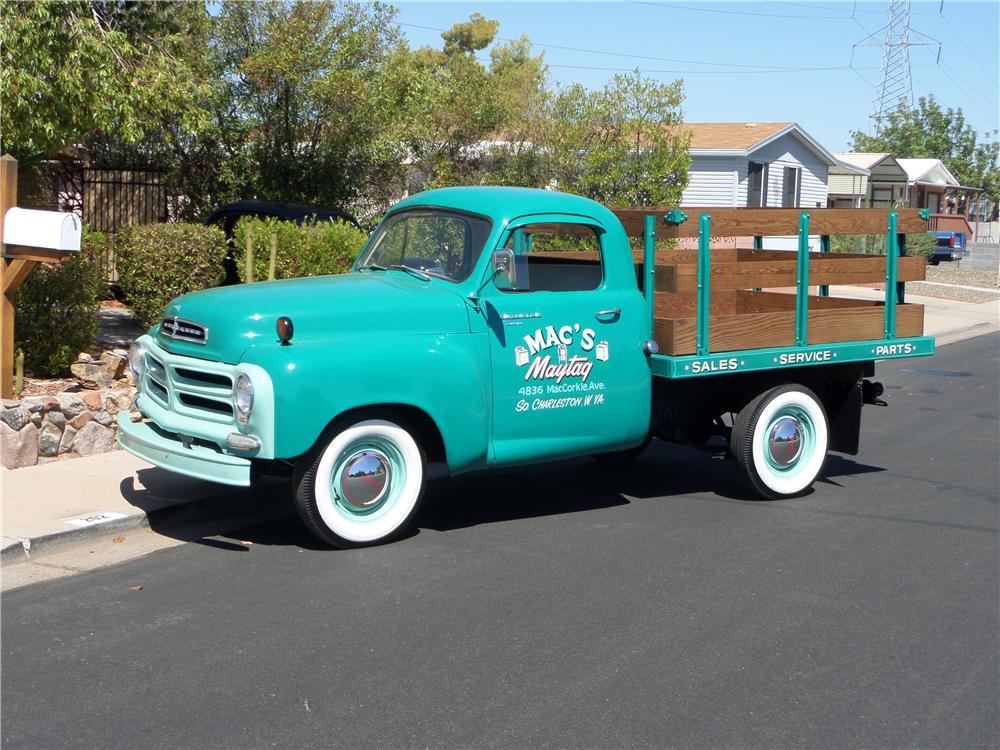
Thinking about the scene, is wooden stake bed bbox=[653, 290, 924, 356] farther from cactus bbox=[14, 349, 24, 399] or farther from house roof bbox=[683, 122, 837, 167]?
house roof bbox=[683, 122, 837, 167]

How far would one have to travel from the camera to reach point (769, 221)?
822cm

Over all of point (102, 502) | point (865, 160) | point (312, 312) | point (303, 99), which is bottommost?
point (102, 502)

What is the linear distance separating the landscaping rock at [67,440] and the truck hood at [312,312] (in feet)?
5.85

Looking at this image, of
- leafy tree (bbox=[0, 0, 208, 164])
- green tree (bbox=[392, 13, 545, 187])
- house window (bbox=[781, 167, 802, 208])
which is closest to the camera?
leafy tree (bbox=[0, 0, 208, 164])

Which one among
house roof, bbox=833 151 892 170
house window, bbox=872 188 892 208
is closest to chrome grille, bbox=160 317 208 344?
house roof, bbox=833 151 892 170

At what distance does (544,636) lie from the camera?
538cm

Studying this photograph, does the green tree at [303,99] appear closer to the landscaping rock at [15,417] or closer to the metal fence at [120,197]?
the metal fence at [120,197]

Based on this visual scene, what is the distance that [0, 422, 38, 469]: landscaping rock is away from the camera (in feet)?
26.2

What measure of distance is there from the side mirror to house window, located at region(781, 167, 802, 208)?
30.7 metres

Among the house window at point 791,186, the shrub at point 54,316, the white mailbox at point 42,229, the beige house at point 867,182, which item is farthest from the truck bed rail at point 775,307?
the beige house at point 867,182

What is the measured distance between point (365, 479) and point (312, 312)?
3.38ft

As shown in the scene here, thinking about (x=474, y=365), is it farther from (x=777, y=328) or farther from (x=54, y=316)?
(x=54, y=316)

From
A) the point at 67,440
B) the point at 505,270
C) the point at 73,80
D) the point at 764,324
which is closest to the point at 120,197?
the point at 73,80

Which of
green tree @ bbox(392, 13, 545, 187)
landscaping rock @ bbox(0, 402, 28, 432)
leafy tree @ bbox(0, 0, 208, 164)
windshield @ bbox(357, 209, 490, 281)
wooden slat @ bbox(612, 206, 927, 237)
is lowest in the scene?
landscaping rock @ bbox(0, 402, 28, 432)
